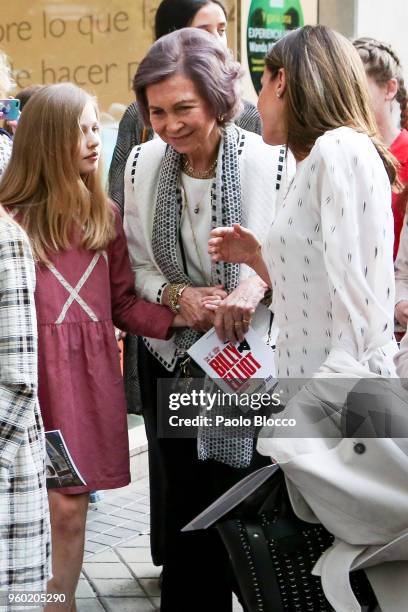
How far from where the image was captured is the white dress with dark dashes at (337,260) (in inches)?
108

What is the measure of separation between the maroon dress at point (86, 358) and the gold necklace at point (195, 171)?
13.9 inches

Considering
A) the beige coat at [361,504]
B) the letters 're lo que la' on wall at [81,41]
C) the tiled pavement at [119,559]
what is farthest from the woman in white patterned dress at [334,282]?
the letters 're lo que la' on wall at [81,41]

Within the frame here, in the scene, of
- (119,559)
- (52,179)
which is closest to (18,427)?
(52,179)

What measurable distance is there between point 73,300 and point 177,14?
1.65 metres

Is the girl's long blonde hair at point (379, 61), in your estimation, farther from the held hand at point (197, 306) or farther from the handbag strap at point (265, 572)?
the handbag strap at point (265, 572)

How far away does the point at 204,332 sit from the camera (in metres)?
3.70

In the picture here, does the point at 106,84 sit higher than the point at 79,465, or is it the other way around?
the point at 106,84

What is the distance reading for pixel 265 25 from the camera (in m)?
7.11

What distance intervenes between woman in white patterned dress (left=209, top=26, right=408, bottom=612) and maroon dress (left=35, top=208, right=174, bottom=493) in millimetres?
752

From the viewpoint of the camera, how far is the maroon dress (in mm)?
3531

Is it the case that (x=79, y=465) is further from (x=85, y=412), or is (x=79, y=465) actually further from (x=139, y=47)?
(x=139, y=47)

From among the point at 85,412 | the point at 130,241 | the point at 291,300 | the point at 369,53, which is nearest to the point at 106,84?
the point at 369,53

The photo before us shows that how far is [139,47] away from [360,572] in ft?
14.9

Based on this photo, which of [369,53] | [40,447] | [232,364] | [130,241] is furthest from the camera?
[369,53]
